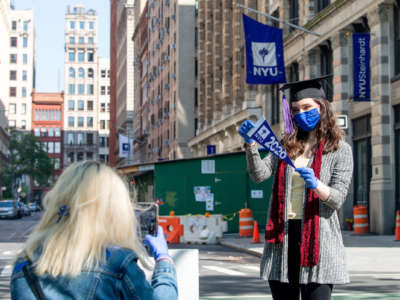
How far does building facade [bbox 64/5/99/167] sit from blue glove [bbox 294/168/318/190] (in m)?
151

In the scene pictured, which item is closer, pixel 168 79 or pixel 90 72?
pixel 168 79

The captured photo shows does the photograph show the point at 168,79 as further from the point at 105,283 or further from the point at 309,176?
the point at 105,283

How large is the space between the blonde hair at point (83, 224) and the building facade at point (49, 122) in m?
152

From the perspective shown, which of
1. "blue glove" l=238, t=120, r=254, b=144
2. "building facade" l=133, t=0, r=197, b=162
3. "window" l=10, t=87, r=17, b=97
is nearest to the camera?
"blue glove" l=238, t=120, r=254, b=144

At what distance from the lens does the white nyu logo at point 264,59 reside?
1065 inches

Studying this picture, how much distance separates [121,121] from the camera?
121 meters

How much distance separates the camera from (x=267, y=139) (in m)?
4.21

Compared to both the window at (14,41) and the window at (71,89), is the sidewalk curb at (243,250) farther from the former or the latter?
the window at (14,41)

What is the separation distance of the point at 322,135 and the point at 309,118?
0.13 meters

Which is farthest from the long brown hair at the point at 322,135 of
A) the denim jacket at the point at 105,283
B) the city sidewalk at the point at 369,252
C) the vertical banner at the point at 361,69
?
the vertical banner at the point at 361,69

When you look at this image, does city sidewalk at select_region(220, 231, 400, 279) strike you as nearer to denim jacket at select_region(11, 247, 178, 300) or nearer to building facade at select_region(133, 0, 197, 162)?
denim jacket at select_region(11, 247, 178, 300)

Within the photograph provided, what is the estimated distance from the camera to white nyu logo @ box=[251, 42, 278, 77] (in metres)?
27.0

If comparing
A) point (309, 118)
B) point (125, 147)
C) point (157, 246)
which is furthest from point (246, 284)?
point (125, 147)

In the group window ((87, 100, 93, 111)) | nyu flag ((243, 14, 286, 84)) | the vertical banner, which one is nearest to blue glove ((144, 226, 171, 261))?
the vertical banner
